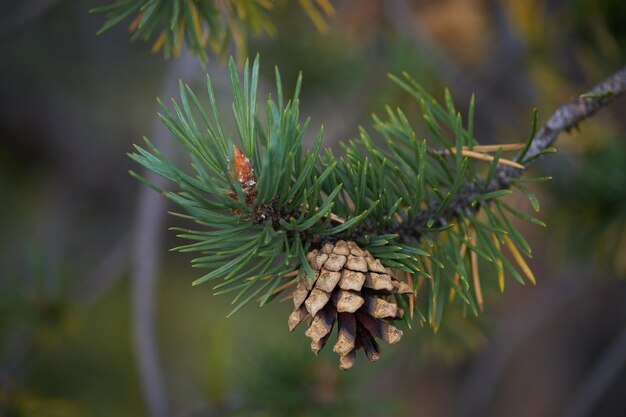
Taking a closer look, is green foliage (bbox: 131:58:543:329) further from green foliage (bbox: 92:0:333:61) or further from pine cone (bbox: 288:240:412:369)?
green foliage (bbox: 92:0:333:61)

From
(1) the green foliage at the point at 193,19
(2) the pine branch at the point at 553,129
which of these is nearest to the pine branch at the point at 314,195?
(2) the pine branch at the point at 553,129

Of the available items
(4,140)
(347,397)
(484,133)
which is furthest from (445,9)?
(4,140)

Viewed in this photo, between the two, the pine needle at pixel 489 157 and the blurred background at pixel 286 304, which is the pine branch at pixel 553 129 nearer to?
the pine needle at pixel 489 157

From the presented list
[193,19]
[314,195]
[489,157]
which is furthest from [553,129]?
[193,19]

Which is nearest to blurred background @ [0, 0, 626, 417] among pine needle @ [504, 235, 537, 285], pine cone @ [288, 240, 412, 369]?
pine needle @ [504, 235, 537, 285]

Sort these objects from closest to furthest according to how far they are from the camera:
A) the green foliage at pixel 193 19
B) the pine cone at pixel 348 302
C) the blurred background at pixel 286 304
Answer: the pine cone at pixel 348 302, the green foliage at pixel 193 19, the blurred background at pixel 286 304

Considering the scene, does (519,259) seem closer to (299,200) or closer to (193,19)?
(299,200)

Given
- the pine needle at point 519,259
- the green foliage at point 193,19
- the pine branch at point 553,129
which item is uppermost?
the green foliage at point 193,19

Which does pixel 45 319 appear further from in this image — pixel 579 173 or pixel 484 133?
pixel 484 133
